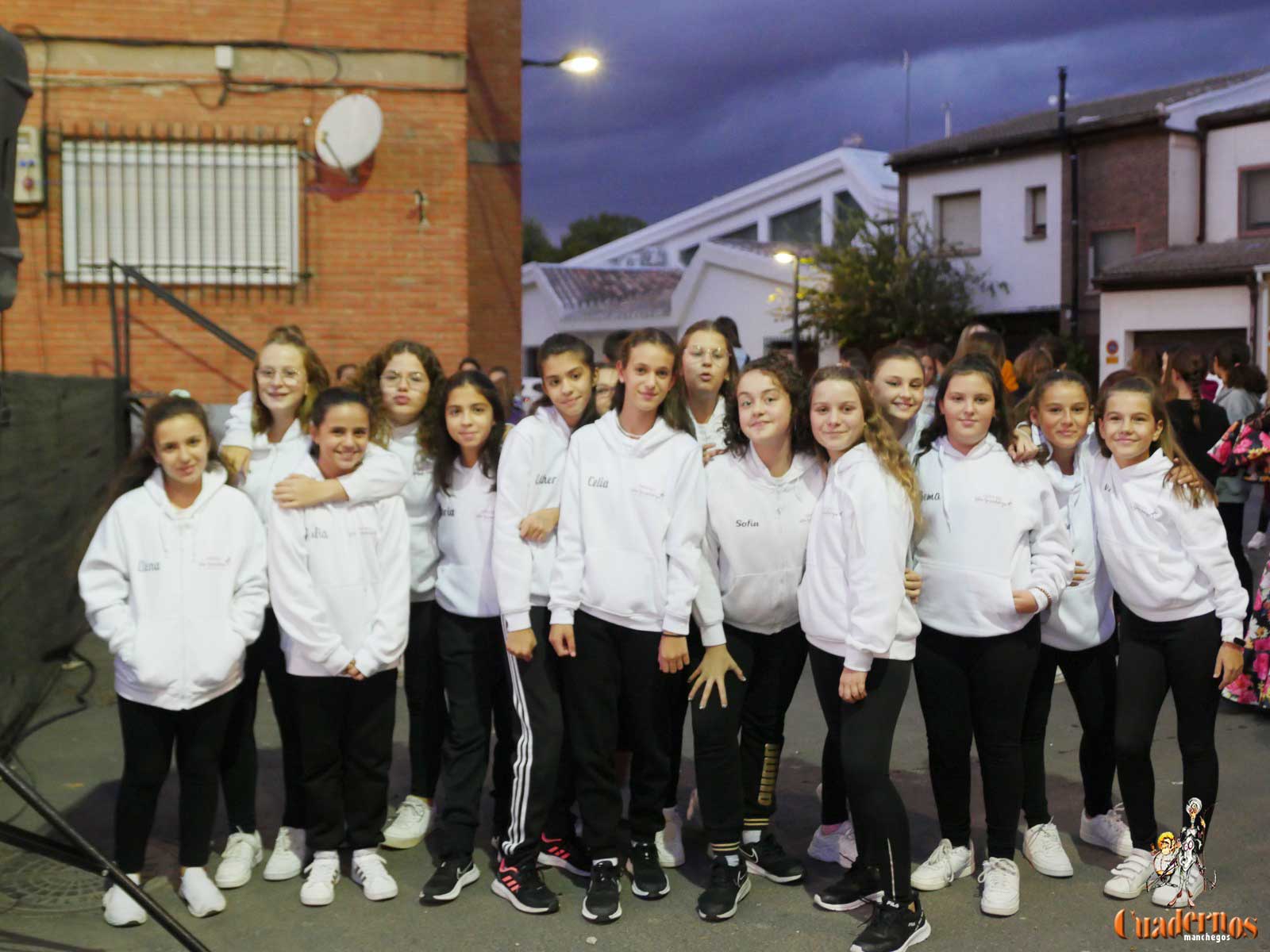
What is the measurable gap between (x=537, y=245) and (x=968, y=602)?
253ft

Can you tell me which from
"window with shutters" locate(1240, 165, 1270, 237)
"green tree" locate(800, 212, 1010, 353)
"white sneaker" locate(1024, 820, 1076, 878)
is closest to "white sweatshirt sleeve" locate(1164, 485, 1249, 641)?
"white sneaker" locate(1024, 820, 1076, 878)

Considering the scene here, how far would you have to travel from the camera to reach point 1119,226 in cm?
2877

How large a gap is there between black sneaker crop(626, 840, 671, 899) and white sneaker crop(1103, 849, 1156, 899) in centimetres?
158

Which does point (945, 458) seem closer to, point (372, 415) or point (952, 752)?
point (952, 752)

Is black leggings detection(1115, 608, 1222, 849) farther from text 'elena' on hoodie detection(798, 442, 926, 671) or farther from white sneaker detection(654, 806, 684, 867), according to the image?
white sneaker detection(654, 806, 684, 867)

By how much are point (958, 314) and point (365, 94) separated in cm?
2182

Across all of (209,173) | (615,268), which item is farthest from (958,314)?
(209,173)

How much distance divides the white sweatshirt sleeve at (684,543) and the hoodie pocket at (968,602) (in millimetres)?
837

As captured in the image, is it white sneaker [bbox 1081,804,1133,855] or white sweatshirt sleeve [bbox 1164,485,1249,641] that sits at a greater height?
white sweatshirt sleeve [bbox 1164,485,1249,641]

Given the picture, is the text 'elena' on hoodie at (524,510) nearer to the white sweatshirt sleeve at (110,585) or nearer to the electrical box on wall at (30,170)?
the white sweatshirt sleeve at (110,585)

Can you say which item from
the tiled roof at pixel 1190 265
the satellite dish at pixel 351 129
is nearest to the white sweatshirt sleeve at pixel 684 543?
the satellite dish at pixel 351 129

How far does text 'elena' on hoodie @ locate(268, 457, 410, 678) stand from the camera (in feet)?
14.5

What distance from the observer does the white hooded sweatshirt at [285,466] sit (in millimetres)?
4562

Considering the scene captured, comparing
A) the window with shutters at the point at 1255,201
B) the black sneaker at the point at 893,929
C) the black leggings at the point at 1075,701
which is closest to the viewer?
the black sneaker at the point at 893,929
